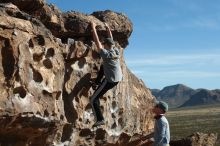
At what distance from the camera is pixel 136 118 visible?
62.5ft

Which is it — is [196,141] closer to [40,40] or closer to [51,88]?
[51,88]

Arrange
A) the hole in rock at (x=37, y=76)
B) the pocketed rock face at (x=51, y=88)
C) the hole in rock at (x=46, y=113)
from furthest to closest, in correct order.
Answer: the hole in rock at (x=46, y=113) < the hole in rock at (x=37, y=76) < the pocketed rock face at (x=51, y=88)

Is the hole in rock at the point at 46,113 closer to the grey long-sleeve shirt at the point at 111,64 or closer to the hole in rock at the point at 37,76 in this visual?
the hole in rock at the point at 37,76

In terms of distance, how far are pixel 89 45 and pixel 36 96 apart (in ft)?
12.8

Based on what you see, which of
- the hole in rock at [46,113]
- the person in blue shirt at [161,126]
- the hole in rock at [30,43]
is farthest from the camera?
the hole in rock at [46,113]

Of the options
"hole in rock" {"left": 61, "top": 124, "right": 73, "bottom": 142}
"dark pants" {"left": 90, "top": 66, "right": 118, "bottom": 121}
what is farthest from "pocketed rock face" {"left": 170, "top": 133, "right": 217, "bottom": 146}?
"hole in rock" {"left": 61, "top": 124, "right": 73, "bottom": 142}

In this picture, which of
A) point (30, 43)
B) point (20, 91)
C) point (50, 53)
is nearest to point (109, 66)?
point (50, 53)

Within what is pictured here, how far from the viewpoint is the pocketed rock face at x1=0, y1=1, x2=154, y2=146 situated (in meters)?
12.4

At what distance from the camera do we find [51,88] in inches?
537

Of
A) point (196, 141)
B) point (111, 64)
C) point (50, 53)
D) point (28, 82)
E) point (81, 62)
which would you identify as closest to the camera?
point (28, 82)

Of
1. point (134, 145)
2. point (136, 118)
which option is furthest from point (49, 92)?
point (134, 145)

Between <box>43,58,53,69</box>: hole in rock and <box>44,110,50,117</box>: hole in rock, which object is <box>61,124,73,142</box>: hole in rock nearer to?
<box>44,110,50,117</box>: hole in rock

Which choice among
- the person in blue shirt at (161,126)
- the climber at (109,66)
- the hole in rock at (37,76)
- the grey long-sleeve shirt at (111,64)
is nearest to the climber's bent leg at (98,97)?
the climber at (109,66)

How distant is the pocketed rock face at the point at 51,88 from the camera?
40.7ft
